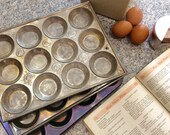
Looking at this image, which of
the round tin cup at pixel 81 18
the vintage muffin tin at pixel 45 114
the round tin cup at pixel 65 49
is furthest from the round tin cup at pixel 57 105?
the round tin cup at pixel 81 18

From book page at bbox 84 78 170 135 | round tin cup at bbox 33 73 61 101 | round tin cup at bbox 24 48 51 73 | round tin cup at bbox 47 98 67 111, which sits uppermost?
round tin cup at bbox 24 48 51 73

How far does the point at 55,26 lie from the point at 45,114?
26cm

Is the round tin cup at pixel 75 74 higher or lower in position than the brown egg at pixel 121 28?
lower

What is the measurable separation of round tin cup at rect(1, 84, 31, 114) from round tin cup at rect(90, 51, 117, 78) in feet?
0.62

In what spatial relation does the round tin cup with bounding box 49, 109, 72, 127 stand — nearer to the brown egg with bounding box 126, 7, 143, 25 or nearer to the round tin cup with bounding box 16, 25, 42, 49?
the round tin cup with bounding box 16, 25, 42, 49

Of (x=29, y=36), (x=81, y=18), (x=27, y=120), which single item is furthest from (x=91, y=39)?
(x=27, y=120)

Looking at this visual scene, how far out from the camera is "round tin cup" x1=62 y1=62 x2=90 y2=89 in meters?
0.66

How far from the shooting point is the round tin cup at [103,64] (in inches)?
26.5

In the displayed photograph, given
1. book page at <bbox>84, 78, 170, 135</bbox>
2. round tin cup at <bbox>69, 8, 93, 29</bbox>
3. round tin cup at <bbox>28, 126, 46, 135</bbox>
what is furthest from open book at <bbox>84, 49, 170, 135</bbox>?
round tin cup at <bbox>69, 8, 93, 29</bbox>

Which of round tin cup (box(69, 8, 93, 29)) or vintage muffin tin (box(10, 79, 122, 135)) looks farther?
round tin cup (box(69, 8, 93, 29))

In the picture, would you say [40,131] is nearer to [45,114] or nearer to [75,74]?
[45,114]

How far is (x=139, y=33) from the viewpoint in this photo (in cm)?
73

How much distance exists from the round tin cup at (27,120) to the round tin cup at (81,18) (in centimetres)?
28

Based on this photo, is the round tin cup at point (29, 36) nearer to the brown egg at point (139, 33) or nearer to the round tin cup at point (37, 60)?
the round tin cup at point (37, 60)
